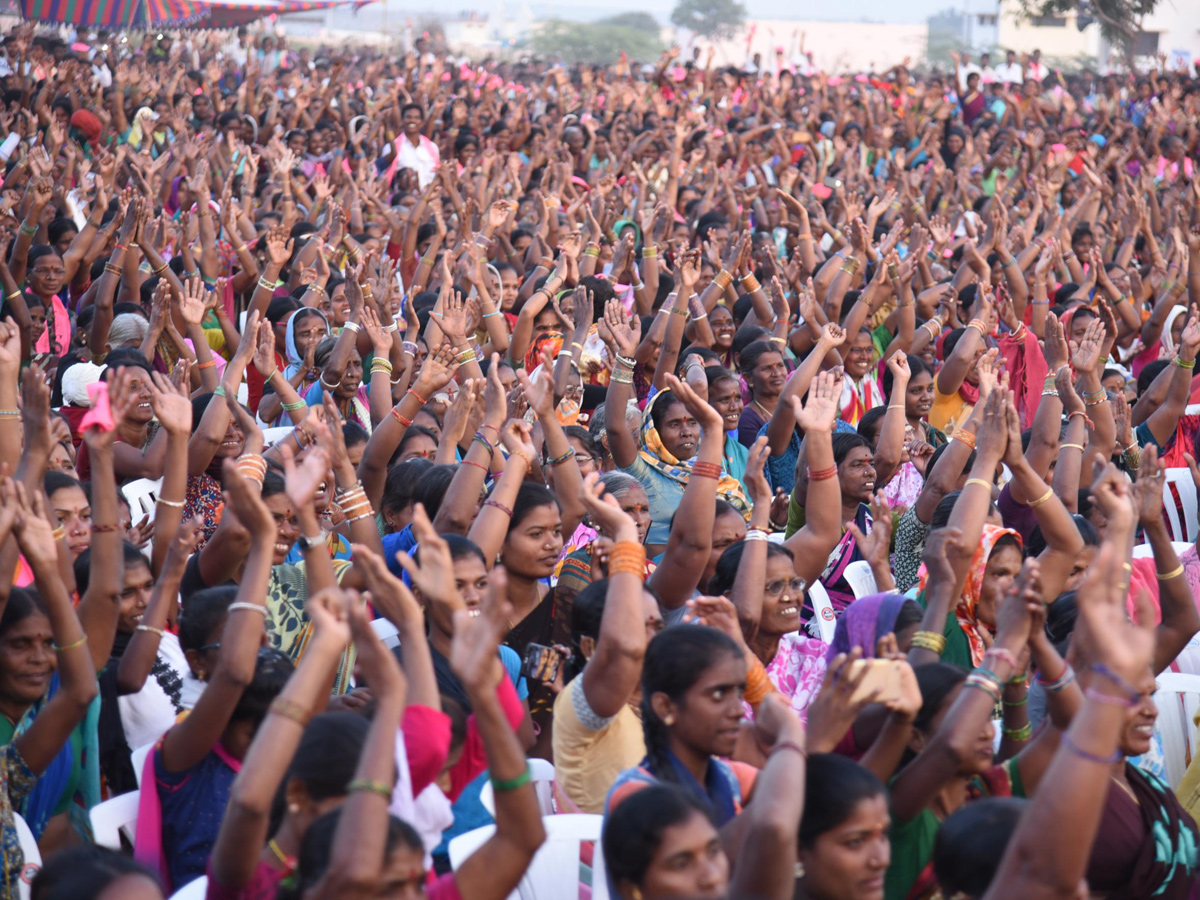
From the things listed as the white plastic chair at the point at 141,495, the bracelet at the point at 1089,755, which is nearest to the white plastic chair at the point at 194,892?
the bracelet at the point at 1089,755

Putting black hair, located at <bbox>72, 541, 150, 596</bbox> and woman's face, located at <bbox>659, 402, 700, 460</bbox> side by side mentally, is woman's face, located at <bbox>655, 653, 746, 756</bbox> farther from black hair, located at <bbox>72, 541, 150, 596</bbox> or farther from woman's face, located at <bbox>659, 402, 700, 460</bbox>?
woman's face, located at <bbox>659, 402, 700, 460</bbox>

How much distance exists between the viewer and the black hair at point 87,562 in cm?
353

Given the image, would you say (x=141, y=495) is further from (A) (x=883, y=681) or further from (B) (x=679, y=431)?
(A) (x=883, y=681)

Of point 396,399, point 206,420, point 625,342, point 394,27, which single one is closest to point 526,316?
point 396,399

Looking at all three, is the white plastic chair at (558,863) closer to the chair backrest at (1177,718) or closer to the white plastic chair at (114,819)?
the white plastic chair at (114,819)

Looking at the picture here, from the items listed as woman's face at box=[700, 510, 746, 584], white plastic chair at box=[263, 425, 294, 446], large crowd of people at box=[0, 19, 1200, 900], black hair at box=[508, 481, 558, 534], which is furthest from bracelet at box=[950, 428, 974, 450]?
white plastic chair at box=[263, 425, 294, 446]

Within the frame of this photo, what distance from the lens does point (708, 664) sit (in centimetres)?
272

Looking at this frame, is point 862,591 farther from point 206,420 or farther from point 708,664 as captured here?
point 206,420

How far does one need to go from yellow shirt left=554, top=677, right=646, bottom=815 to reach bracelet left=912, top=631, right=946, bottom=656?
717 millimetres

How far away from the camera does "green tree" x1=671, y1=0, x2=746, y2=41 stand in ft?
219

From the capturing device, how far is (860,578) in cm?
455

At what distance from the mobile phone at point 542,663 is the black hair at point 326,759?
1.06 metres

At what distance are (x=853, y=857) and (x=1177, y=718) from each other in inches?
68.7

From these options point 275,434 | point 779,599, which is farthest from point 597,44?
point 779,599
